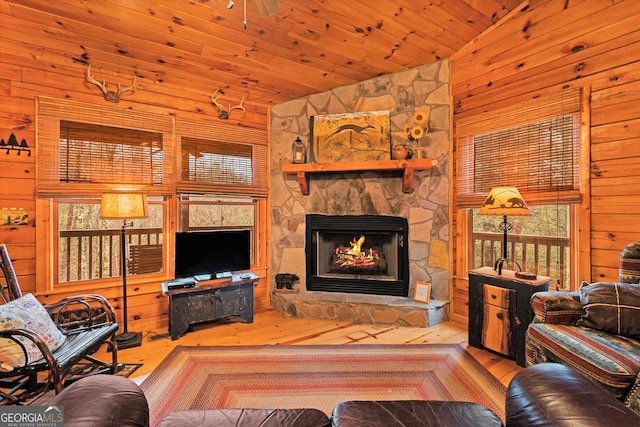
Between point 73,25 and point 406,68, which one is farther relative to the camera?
point 406,68

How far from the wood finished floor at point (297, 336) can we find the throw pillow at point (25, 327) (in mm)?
741

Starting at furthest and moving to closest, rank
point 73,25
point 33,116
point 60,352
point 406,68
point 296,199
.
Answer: point 296,199
point 406,68
point 33,116
point 73,25
point 60,352

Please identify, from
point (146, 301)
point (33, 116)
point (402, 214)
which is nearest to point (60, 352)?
point (146, 301)

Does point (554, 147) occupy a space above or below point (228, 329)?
above

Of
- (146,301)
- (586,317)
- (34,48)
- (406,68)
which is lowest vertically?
(146,301)

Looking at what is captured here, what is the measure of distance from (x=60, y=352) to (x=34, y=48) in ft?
8.46

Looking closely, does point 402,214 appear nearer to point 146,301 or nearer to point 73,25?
point 146,301

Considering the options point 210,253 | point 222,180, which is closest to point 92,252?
point 210,253

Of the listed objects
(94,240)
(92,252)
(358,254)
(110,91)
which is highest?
(110,91)

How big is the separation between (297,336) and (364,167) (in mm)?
1953

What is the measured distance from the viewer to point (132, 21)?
256cm

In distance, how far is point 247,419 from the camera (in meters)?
1.17

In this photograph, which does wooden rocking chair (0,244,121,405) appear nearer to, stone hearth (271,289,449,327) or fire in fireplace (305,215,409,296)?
stone hearth (271,289,449,327)

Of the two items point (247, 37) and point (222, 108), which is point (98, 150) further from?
point (247, 37)
